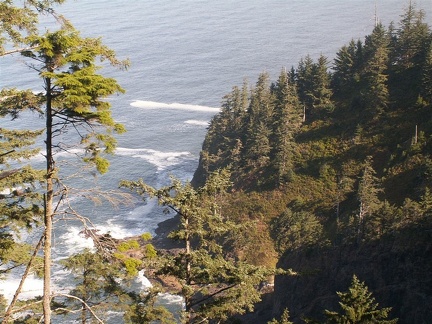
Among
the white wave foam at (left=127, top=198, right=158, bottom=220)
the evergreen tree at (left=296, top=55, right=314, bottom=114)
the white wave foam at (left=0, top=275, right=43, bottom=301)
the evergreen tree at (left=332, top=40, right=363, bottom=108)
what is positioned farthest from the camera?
the white wave foam at (left=127, top=198, right=158, bottom=220)

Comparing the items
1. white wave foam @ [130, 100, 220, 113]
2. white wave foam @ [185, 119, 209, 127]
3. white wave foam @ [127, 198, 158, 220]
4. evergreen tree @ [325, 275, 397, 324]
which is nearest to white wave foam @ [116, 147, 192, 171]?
white wave foam @ [127, 198, 158, 220]

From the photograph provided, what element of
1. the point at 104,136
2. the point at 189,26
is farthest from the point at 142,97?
the point at 104,136

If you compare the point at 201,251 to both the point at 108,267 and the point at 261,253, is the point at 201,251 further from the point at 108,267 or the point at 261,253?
the point at 261,253

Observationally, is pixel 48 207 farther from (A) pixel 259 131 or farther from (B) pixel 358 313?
(A) pixel 259 131

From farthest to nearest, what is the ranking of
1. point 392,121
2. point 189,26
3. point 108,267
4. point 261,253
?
point 189,26
point 392,121
point 261,253
point 108,267

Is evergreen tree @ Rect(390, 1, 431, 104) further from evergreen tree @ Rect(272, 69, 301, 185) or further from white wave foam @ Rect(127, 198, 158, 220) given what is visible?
white wave foam @ Rect(127, 198, 158, 220)

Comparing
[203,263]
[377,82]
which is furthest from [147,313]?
[377,82]
